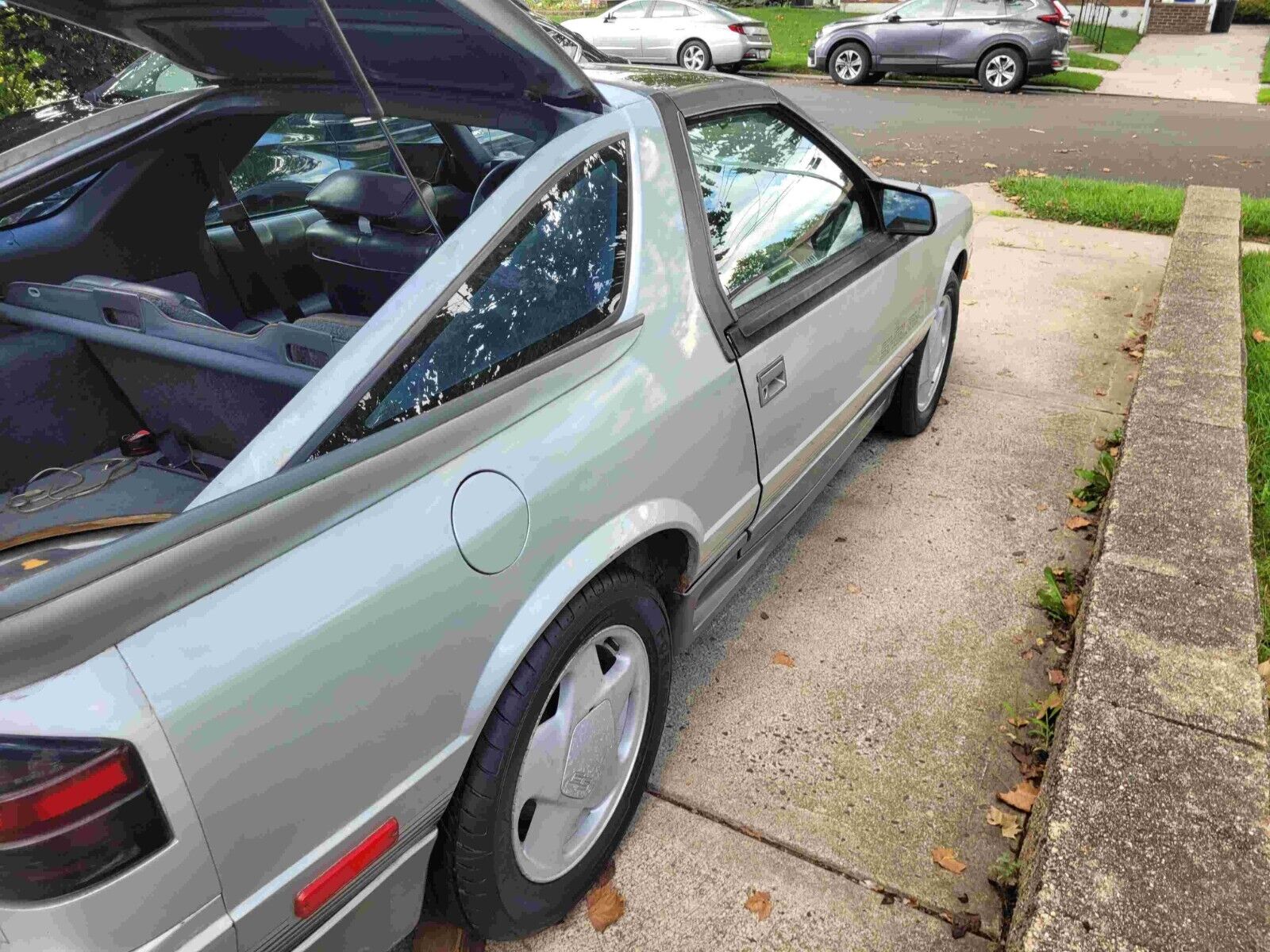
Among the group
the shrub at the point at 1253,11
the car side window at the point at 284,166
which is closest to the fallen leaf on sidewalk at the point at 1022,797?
the car side window at the point at 284,166

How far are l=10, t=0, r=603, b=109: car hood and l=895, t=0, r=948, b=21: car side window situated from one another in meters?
15.6

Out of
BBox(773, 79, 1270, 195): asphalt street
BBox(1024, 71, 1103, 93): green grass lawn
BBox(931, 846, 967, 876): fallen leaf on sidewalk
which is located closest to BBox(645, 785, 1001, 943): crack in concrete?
BBox(931, 846, 967, 876): fallen leaf on sidewalk

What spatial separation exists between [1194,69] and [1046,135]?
32.8 feet

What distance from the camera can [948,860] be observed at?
230 cm

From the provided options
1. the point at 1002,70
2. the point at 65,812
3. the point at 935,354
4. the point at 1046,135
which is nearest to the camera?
the point at 65,812

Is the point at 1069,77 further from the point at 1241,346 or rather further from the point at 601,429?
the point at 601,429

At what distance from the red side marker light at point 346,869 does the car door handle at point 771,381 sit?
141 centimetres

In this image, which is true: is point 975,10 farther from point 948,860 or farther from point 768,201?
point 948,860

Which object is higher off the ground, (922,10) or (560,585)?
(560,585)

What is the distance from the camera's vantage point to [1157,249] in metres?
7.36

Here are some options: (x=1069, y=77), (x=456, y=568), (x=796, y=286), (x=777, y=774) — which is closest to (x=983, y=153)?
(x=1069, y=77)

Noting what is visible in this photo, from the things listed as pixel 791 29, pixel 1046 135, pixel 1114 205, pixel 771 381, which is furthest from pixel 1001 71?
pixel 771 381

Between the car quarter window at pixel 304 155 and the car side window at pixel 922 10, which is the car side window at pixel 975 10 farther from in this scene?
the car quarter window at pixel 304 155

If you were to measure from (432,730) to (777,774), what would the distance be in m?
1.28
